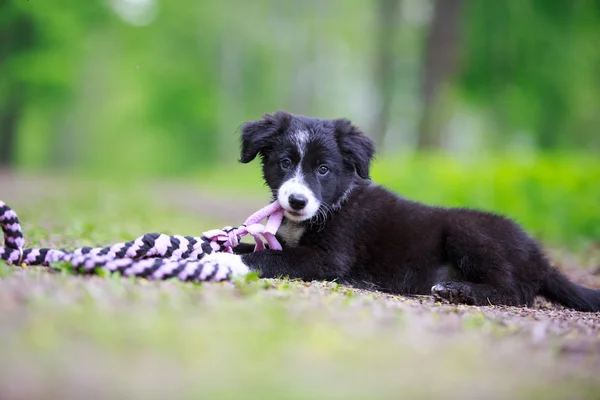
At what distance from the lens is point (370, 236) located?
553 cm

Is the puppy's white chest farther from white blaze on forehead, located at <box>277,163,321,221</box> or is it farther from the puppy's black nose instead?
the puppy's black nose

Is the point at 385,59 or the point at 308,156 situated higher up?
the point at 385,59

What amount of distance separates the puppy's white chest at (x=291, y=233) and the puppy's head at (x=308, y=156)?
17 centimetres

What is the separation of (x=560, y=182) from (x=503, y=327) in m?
8.18

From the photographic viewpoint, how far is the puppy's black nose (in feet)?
16.4

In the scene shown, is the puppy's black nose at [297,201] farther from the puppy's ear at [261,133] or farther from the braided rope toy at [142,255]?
the puppy's ear at [261,133]

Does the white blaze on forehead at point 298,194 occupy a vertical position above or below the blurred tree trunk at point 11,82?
below

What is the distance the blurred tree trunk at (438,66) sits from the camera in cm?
1734

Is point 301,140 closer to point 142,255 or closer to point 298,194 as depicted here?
point 298,194

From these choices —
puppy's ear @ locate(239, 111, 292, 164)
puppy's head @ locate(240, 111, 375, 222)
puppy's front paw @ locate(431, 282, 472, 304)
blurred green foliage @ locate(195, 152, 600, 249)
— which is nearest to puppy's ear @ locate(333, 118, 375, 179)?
puppy's head @ locate(240, 111, 375, 222)

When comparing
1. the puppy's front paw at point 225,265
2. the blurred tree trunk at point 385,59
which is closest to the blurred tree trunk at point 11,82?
the blurred tree trunk at point 385,59

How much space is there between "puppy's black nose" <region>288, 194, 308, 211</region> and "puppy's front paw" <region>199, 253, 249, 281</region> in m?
0.57

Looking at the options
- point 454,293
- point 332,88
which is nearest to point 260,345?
point 454,293

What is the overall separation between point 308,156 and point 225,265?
3.91 ft
